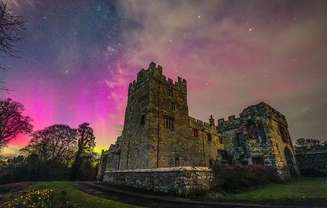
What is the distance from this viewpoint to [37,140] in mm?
24125

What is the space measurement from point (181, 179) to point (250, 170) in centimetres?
628

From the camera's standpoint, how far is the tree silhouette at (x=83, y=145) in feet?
77.9

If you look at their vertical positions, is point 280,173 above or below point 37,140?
below

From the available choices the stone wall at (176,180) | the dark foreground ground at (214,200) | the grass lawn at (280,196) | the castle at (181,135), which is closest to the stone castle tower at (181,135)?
the castle at (181,135)

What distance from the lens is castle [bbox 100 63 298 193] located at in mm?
14535

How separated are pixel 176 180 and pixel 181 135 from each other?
8805 mm

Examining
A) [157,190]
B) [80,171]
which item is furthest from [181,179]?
[80,171]

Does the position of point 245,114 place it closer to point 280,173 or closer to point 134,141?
point 280,173

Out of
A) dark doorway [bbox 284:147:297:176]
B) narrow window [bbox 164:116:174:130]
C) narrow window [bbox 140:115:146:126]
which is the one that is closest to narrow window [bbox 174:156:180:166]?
narrow window [bbox 164:116:174:130]

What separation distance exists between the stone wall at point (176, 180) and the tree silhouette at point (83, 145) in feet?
56.2

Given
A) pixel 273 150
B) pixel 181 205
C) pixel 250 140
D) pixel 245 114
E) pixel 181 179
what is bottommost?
pixel 181 205

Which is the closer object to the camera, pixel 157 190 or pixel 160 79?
pixel 157 190

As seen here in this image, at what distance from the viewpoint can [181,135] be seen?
54.1ft

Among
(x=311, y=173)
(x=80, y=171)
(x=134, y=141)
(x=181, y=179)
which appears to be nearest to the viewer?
(x=181, y=179)
